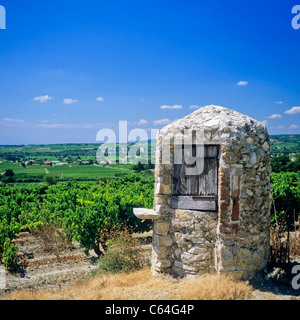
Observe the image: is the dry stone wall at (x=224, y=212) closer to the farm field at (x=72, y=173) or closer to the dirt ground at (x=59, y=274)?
the dirt ground at (x=59, y=274)

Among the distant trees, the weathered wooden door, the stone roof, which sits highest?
the stone roof

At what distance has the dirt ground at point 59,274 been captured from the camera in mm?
6402

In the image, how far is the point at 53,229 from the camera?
1186 cm

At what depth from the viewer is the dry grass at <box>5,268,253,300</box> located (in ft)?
19.4

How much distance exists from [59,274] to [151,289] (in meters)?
4.61

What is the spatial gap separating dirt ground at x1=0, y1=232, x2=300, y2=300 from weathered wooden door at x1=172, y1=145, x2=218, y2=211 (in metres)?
2.23

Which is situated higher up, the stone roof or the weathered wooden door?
the stone roof

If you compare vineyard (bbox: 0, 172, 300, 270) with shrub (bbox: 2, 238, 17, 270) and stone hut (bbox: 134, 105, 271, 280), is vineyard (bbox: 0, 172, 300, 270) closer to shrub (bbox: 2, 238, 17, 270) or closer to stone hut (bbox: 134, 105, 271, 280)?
shrub (bbox: 2, 238, 17, 270)

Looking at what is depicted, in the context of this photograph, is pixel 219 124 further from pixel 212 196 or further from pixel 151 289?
pixel 151 289

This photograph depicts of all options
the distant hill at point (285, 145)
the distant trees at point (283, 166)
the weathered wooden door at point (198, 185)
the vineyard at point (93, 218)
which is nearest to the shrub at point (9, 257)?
the vineyard at point (93, 218)

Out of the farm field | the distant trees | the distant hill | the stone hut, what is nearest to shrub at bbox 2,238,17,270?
the stone hut

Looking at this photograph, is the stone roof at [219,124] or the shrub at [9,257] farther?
the shrub at [9,257]

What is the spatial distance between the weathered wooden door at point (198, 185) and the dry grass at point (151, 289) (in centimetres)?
167

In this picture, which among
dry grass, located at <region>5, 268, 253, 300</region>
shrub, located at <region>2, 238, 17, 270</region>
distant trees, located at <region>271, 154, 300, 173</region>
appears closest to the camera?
dry grass, located at <region>5, 268, 253, 300</region>
